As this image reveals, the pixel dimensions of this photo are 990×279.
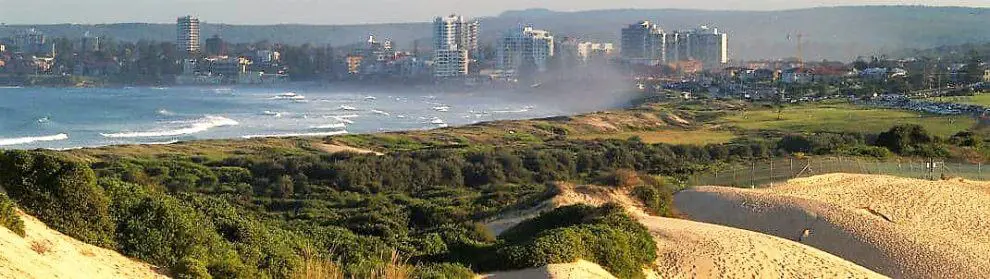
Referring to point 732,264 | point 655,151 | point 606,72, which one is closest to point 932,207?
point 732,264

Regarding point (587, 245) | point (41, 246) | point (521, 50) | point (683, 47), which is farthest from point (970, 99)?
point (683, 47)

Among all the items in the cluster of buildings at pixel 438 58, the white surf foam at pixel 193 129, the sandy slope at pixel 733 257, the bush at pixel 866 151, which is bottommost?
the white surf foam at pixel 193 129

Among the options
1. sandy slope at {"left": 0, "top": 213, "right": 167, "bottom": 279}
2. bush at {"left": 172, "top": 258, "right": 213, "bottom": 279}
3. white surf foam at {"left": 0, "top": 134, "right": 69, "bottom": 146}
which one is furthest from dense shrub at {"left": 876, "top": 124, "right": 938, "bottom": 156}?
white surf foam at {"left": 0, "top": 134, "right": 69, "bottom": 146}

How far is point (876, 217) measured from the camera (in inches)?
800

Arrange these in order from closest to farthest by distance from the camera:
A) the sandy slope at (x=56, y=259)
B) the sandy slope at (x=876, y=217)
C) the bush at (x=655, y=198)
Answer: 1. the sandy slope at (x=56, y=259)
2. the sandy slope at (x=876, y=217)
3. the bush at (x=655, y=198)

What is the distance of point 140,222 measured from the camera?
1036 cm

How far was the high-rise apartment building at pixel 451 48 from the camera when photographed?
148 meters

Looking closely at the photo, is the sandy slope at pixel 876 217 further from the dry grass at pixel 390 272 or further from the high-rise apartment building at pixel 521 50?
the high-rise apartment building at pixel 521 50

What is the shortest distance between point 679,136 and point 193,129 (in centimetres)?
2853

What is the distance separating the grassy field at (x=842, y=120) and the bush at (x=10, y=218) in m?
38.0

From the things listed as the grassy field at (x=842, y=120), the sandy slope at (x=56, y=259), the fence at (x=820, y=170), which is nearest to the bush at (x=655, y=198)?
the fence at (x=820, y=170)

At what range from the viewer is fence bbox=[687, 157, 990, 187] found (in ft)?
85.1

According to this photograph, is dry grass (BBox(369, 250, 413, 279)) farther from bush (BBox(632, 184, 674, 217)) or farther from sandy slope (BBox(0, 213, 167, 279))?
bush (BBox(632, 184, 674, 217))

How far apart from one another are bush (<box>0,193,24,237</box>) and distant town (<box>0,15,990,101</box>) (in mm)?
72047
